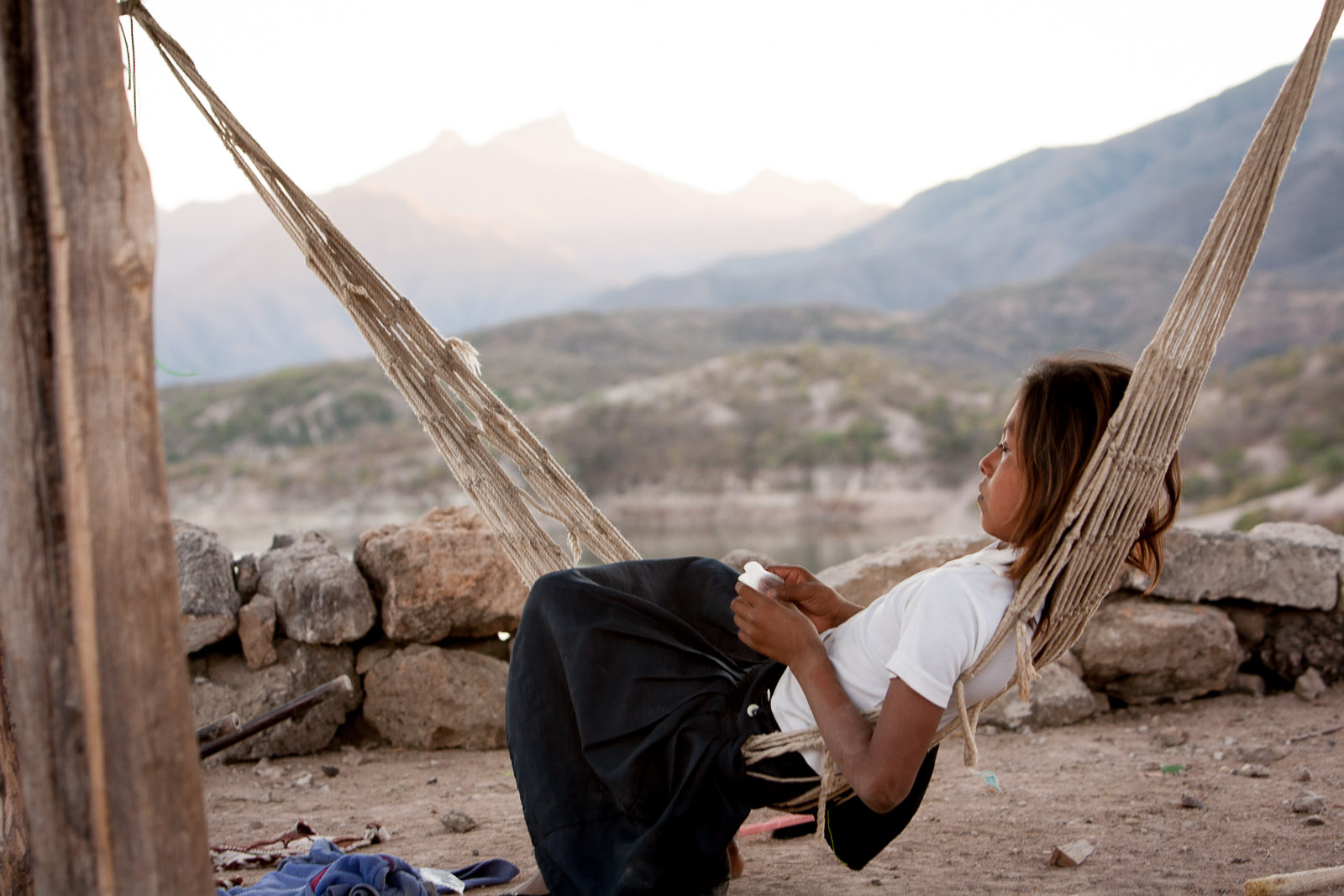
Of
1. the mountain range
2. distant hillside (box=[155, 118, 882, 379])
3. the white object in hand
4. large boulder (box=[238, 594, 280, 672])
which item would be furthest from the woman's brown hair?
distant hillside (box=[155, 118, 882, 379])

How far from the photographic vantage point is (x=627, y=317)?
33.5 metres

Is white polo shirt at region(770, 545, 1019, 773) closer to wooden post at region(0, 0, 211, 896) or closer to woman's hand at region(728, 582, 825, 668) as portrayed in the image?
woman's hand at region(728, 582, 825, 668)

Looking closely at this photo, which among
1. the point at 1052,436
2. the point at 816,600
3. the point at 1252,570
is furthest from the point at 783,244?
the point at 1052,436

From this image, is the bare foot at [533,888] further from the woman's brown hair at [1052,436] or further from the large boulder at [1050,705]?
the large boulder at [1050,705]

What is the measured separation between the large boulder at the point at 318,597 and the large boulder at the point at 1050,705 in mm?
1786

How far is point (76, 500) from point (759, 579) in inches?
35.3

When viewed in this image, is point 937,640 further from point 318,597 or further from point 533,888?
point 318,597

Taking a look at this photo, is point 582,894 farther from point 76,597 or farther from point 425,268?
point 425,268

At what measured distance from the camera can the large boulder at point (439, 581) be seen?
9.66ft

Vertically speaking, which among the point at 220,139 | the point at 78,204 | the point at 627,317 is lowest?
the point at 78,204

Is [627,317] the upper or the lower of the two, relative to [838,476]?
upper

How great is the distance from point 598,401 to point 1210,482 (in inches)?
449

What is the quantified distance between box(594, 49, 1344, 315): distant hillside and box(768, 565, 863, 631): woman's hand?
35591mm

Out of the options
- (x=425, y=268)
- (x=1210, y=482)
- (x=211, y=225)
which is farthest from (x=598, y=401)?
(x=211, y=225)
